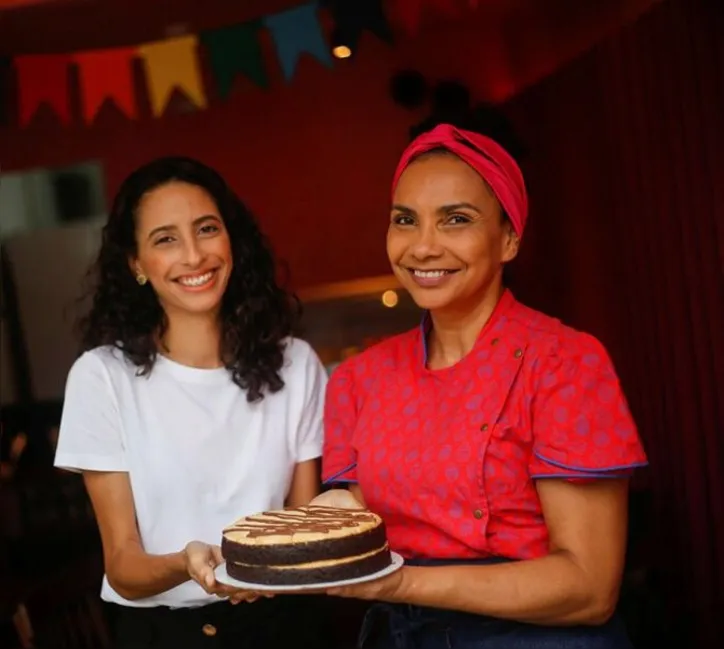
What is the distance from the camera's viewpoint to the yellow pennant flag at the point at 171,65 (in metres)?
3.19

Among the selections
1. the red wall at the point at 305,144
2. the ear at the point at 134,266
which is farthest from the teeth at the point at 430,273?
the red wall at the point at 305,144

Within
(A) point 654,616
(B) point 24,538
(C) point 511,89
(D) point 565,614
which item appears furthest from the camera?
(C) point 511,89

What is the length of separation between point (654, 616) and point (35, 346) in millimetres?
2690

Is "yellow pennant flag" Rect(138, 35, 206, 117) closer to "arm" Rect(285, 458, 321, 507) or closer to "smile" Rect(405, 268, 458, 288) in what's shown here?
"arm" Rect(285, 458, 321, 507)

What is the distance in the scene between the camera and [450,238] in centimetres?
170

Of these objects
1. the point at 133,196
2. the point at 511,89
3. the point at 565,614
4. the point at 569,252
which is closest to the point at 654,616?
the point at 569,252

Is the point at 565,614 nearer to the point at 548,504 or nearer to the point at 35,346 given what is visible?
the point at 548,504

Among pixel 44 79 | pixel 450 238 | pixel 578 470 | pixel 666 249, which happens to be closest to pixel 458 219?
pixel 450 238

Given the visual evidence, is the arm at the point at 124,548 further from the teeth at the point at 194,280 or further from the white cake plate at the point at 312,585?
the teeth at the point at 194,280

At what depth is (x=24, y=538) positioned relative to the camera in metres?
3.66

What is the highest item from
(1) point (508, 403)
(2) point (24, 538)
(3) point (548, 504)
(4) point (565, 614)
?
(1) point (508, 403)

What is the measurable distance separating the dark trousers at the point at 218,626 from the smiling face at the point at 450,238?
707 millimetres

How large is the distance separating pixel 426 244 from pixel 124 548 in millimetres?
811

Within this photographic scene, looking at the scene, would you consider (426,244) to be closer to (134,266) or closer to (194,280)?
(194,280)
